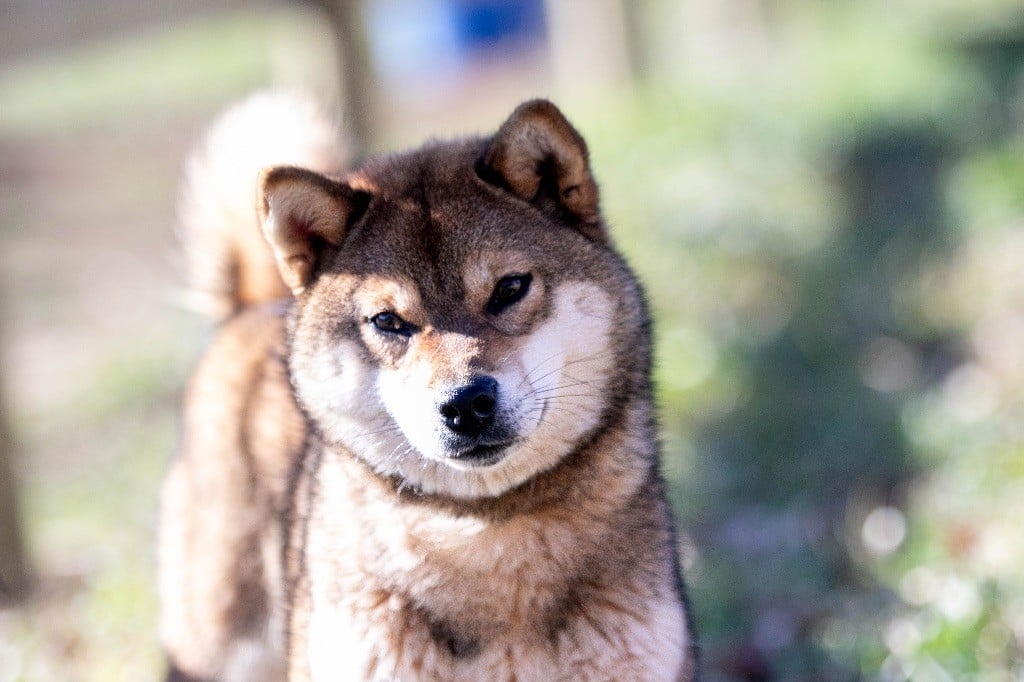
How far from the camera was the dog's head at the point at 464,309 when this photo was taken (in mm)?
2961

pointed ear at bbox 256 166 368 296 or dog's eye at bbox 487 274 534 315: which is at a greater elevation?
pointed ear at bbox 256 166 368 296

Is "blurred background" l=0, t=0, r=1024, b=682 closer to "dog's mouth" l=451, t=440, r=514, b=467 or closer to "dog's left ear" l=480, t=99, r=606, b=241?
"dog's left ear" l=480, t=99, r=606, b=241

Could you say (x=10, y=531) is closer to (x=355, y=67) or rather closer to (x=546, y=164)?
(x=546, y=164)

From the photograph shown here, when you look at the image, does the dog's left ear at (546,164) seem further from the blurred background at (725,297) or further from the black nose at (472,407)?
the blurred background at (725,297)

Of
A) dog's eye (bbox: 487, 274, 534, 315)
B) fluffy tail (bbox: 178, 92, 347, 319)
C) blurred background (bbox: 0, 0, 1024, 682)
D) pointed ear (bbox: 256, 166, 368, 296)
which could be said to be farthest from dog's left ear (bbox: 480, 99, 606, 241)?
blurred background (bbox: 0, 0, 1024, 682)

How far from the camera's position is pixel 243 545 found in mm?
3969

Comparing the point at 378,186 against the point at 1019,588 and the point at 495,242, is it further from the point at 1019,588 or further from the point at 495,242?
the point at 1019,588

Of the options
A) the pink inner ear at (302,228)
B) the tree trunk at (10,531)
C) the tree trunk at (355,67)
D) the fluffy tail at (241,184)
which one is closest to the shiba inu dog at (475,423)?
the pink inner ear at (302,228)

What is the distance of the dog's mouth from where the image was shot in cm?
294

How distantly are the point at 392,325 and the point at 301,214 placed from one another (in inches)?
16.1

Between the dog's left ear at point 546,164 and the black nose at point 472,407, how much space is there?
628 millimetres

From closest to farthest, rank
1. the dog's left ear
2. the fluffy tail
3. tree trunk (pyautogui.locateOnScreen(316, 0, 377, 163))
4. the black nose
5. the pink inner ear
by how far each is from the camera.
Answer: the black nose < the dog's left ear < the pink inner ear < the fluffy tail < tree trunk (pyautogui.locateOnScreen(316, 0, 377, 163))

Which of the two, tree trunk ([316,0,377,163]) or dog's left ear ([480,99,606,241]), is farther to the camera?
tree trunk ([316,0,377,163])

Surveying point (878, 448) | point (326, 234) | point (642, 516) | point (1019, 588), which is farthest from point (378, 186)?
point (878, 448)
